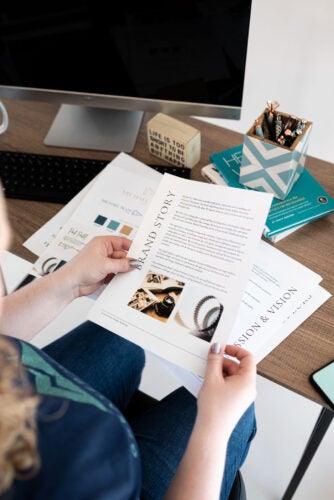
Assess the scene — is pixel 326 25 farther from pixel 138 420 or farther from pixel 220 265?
pixel 138 420

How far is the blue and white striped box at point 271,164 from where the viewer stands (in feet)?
2.37

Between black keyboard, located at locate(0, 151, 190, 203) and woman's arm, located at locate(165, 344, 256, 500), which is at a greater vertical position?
black keyboard, located at locate(0, 151, 190, 203)

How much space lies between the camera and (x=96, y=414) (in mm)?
459

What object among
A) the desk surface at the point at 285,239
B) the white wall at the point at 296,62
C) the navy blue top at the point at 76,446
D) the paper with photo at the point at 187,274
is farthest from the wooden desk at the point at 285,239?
the white wall at the point at 296,62

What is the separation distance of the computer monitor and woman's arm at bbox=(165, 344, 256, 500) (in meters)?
0.51

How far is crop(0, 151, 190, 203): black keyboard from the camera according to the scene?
87cm

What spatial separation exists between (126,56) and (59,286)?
46 cm

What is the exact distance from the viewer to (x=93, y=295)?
0.74 metres

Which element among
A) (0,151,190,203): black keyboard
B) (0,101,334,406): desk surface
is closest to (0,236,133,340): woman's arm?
(0,101,334,406): desk surface

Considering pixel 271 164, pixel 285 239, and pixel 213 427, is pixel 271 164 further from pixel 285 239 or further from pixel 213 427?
pixel 213 427

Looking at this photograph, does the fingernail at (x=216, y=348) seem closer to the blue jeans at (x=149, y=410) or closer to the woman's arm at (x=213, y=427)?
the woman's arm at (x=213, y=427)

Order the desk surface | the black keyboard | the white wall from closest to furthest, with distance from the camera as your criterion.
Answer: the desk surface
the black keyboard
the white wall

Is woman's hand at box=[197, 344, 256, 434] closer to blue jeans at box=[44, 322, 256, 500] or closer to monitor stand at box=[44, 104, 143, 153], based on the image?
blue jeans at box=[44, 322, 256, 500]

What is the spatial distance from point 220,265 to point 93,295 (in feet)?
0.75
